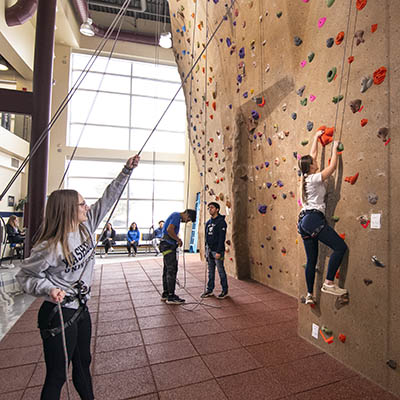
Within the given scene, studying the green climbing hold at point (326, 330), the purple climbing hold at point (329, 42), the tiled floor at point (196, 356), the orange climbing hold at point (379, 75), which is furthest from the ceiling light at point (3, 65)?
the green climbing hold at point (326, 330)

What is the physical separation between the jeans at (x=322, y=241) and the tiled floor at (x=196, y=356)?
2.22 ft

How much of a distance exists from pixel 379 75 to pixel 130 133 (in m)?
9.17

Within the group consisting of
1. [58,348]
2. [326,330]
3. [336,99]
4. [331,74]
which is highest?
[331,74]

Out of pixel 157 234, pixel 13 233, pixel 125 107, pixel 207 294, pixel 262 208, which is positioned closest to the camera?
pixel 207 294

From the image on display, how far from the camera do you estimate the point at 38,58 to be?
4.20 m

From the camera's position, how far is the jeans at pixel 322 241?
2088 mm

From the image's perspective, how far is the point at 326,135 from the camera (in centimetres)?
225

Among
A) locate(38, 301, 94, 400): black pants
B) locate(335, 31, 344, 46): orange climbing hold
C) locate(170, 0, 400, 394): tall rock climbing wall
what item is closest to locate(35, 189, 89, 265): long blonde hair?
locate(38, 301, 94, 400): black pants

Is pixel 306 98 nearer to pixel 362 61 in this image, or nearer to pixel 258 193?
pixel 362 61

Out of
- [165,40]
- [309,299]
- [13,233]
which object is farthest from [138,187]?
[309,299]

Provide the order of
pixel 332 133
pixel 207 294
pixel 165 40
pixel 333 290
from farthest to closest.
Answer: pixel 165 40
pixel 207 294
pixel 332 133
pixel 333 290

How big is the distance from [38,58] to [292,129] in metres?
3.76

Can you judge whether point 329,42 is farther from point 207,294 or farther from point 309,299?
point 207,294

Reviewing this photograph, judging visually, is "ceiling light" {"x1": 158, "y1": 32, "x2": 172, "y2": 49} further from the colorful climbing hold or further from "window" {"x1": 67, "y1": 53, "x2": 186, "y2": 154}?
the colorful climbing hold
